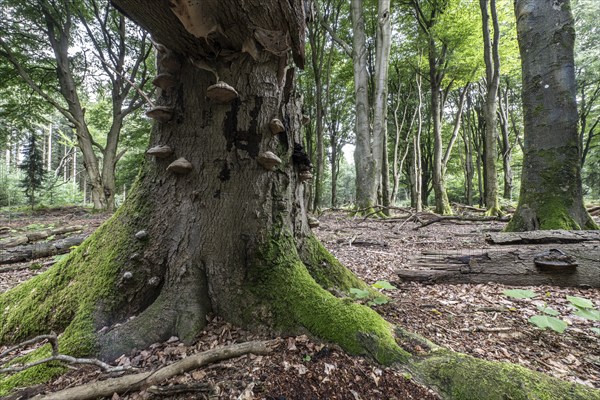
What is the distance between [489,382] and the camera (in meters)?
1.29

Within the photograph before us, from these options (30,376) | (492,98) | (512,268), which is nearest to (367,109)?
(492,98)

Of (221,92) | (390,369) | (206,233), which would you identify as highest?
(221,92)

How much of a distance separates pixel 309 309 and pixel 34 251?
5.86 m

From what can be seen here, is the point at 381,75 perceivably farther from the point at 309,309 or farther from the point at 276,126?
the point at 309,309

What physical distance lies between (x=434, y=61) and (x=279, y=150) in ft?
48.4

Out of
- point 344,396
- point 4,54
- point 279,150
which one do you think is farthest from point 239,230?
point 4,54

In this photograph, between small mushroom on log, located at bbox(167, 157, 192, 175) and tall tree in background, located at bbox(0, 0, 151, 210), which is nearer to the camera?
small mushroom on log, located at bbox(167, 157, 192, 175)

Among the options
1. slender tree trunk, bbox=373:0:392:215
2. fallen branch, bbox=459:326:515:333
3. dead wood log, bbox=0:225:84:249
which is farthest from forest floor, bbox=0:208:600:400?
slender tree trunk, bbox=373:0:392:215

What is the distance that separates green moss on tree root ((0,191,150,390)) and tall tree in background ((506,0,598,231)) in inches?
219

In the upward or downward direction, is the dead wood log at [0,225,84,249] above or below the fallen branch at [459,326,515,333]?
above

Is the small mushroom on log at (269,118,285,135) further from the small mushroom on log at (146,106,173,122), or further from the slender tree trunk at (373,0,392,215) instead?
the slender tree trunk at (373,0,392,215)

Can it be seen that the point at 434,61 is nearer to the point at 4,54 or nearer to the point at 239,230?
the point at 239,230

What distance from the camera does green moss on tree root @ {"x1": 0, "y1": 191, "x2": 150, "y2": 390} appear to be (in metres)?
1.82

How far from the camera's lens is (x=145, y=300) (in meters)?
1.99
